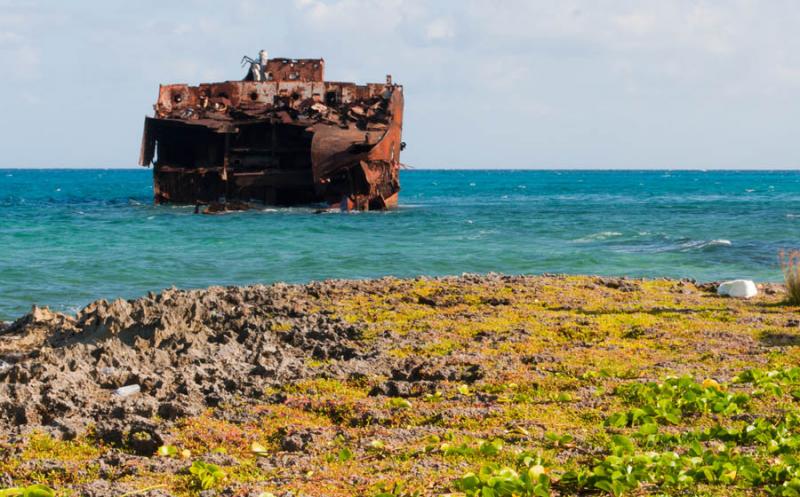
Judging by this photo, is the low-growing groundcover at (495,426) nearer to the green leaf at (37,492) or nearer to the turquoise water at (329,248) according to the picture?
the green leaf at (37,492)

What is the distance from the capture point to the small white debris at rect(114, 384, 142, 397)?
715cm

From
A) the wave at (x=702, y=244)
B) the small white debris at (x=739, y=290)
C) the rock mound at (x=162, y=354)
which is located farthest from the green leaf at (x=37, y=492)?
the wave at (x=702, y=244)

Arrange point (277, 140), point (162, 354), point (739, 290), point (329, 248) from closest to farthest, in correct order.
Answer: point (162, 354)
point (739, 290)
point (329, 248)
point (277, 140)

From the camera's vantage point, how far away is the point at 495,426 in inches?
242

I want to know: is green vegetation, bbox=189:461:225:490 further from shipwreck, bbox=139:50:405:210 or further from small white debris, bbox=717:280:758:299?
shipwreck, bbox=139:50:405:210

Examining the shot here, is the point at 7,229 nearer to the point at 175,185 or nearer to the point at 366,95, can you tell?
the point at 175,185

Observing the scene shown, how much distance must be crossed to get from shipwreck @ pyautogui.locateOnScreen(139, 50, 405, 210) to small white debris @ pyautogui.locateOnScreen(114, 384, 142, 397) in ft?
85.6

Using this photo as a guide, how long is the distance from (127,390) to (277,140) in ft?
101

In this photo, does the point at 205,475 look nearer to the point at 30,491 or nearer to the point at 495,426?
the point at 30,491

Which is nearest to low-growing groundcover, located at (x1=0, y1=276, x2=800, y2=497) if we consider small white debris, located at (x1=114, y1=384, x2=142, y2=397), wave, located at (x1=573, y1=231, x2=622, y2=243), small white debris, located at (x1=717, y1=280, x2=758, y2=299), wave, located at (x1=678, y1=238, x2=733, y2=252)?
small white debris, located at (x1=114, y1=384, x2=142, y2=397)

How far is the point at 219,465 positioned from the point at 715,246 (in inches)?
893

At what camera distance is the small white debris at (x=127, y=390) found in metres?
7.15

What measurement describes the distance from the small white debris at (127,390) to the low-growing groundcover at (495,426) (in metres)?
0.88

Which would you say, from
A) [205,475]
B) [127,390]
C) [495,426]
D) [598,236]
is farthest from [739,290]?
[598,236]
